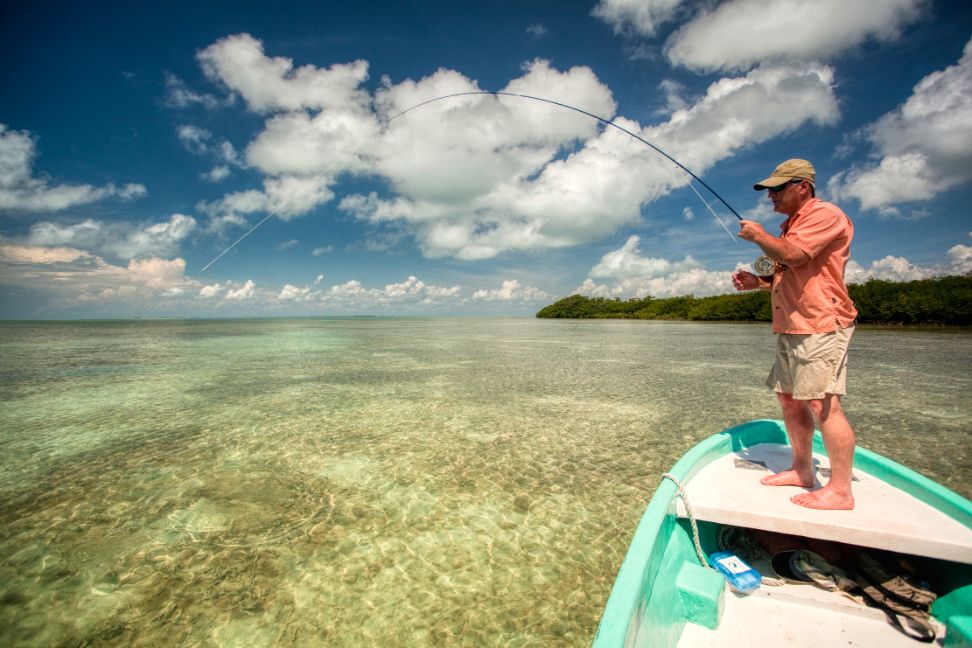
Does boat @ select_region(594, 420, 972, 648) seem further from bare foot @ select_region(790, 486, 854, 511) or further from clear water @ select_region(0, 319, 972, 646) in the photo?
clear water @ select_region(0, 319, 972, 646)

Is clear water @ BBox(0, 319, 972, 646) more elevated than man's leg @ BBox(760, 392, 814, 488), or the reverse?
man's leg @ BBox(760, 392, 814, 488)

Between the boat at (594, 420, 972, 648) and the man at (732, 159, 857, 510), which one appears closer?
the boat at (594, 420, 972, 648)

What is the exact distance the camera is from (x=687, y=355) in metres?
16.8

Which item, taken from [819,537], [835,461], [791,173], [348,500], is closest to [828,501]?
[835,461]

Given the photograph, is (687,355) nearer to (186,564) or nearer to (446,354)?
(446,354)

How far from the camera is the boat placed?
1988 mm

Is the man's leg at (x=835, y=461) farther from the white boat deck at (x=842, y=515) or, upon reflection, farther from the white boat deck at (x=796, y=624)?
the white boat deck at (x=796, y=624)

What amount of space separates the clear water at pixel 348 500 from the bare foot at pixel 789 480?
128cm

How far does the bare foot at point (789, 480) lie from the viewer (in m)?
2.91

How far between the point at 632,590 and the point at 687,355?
17039mm

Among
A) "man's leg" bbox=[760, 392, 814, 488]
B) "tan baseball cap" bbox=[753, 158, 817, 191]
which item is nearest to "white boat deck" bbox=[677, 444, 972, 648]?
"man's leg" bbox=[760, 392, 814, 488]

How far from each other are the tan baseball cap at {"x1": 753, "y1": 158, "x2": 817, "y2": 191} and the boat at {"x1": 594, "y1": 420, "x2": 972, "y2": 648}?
216cm

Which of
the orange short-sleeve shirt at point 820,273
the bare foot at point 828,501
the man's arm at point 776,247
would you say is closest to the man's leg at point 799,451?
the bare foot at point 828,501

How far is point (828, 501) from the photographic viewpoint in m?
2.54
